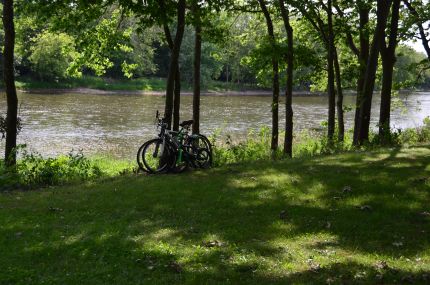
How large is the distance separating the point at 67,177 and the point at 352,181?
6.89 meters

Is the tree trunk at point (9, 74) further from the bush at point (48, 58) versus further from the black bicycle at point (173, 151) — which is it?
the bush at point (48, 58)

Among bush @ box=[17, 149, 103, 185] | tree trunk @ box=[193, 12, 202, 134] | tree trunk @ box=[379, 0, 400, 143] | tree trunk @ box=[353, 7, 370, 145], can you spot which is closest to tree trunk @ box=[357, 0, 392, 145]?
tree trunk @ box=[353, 7, 370, 145]

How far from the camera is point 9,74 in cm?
1252

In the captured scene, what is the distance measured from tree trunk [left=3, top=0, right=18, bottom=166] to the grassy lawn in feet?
10.4

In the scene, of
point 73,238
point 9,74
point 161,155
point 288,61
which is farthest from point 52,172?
point 288,61

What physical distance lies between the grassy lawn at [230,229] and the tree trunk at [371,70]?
15.6ft

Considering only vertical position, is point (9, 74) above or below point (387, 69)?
below

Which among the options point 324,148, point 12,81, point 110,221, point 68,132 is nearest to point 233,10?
point 324,148

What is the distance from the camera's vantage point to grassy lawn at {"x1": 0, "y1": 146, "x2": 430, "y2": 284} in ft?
18.2

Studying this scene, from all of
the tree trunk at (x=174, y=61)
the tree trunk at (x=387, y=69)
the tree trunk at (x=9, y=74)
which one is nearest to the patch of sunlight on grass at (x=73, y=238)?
the tree trunk at (x=174, y=61)

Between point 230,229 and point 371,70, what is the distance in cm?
983

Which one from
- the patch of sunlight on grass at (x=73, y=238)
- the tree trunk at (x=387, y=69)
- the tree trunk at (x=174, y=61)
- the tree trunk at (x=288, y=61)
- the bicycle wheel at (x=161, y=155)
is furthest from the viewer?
the tree trunk at (x=387, y=69)

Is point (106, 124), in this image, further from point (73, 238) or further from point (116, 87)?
point (116, 87)

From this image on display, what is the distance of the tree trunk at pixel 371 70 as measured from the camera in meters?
14.2
